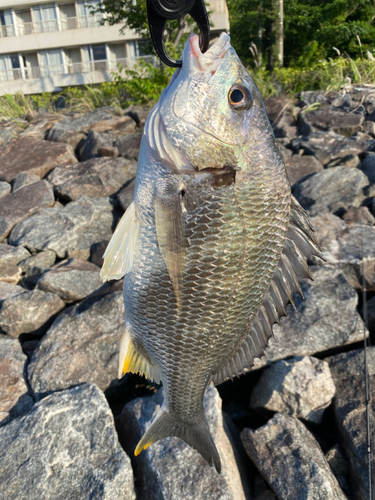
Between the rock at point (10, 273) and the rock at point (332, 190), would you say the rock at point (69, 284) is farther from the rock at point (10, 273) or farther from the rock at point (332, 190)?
the rock at point (332, 190)

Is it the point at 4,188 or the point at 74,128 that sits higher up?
the point at 74,128

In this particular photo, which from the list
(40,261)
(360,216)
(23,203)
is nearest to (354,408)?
(360,216)

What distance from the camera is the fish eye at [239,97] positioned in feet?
4.92

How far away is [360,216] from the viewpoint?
16.3ft

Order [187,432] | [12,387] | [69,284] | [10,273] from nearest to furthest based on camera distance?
1. [187,432]
2. [12,387]
3. [69,284]
4. [10,273]

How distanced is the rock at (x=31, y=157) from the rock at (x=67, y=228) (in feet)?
6.91

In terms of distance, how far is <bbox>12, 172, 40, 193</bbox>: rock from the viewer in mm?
7031

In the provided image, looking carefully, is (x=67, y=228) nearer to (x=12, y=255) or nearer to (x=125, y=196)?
(x=12, y=255)

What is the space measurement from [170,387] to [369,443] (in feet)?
5.08

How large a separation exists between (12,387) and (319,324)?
112 inches

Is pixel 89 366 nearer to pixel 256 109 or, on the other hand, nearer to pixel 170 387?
pixel 170 387

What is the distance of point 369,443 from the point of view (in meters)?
2.44

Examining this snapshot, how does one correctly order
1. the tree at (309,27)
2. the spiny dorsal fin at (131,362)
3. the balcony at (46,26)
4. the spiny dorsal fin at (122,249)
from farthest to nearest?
the balcony at (46,26)
the tree at (309,27)
the spiny dorsal fin at (131,362)
the spiny dorsal fin at (122,249)

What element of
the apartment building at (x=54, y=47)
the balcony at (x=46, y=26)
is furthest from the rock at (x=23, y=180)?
the balcony at (x=46, y=26)
